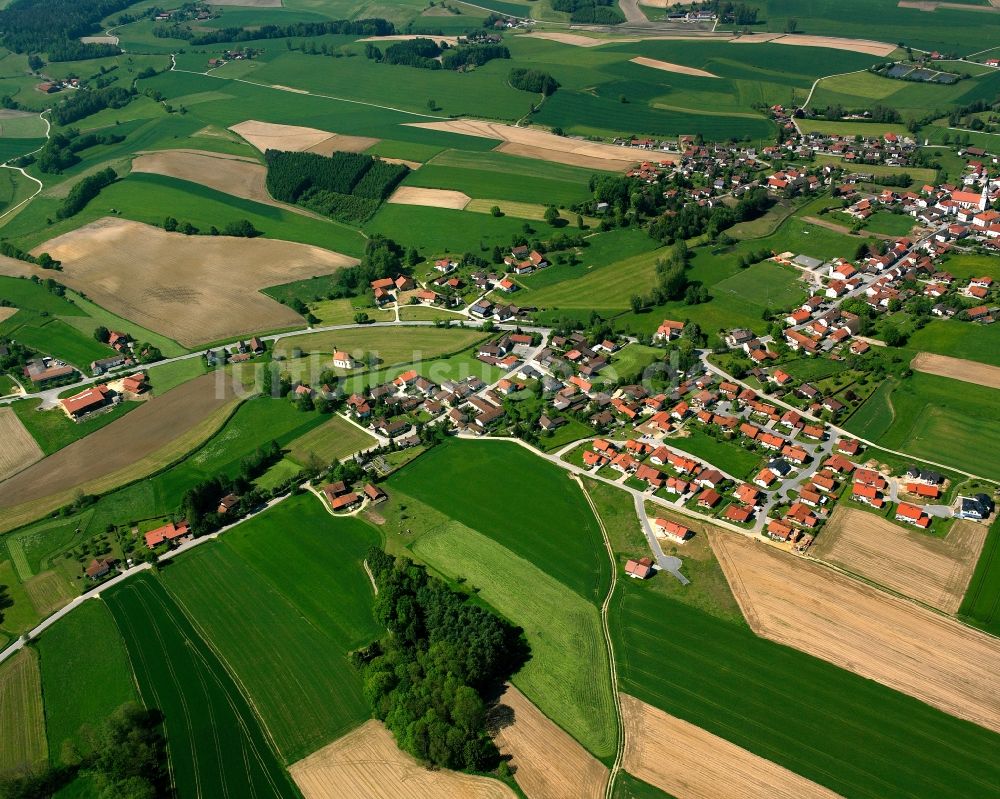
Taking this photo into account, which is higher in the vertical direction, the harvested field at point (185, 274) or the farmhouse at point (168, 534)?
the harvested field at point (185, 274)

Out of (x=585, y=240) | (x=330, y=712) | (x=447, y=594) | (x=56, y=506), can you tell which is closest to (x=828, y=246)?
(x=585, y=240)

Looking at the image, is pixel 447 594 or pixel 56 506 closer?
pixel 447 594

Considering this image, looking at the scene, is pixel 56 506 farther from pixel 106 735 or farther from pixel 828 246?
pixel 828 246

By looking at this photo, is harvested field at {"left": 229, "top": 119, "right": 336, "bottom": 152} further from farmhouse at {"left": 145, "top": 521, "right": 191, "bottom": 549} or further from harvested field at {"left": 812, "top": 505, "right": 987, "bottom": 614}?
harvested field at {"left": 812, "top": 505, "right": 987, "bottom": 614}

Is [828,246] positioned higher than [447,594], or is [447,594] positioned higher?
[828,246]

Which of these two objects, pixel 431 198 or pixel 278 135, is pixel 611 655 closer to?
pixel 431 198

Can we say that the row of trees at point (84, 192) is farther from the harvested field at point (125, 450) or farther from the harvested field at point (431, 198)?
the harvested field at point (125, 450)

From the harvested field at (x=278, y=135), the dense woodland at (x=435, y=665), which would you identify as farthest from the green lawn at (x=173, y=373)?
the harvested field at (x=278, y=135)
